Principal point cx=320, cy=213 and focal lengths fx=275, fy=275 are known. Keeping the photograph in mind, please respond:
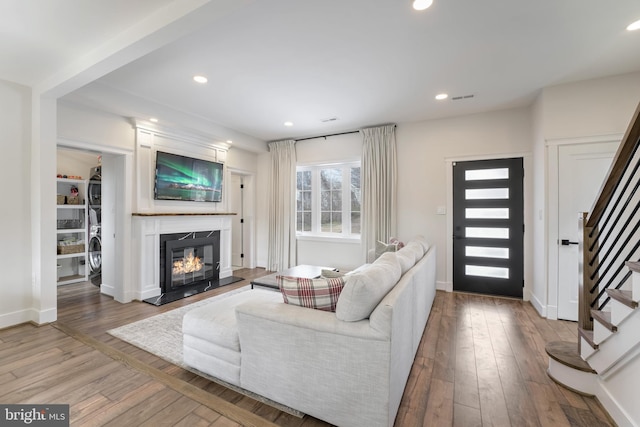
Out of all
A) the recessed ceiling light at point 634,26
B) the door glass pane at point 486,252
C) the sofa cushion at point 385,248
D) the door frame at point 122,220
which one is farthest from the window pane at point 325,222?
the recessed ceiling light at point 634,26

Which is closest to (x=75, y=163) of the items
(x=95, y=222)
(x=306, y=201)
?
(x=95, y=222)

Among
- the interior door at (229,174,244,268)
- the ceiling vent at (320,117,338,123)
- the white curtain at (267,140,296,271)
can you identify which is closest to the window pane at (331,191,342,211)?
the white curtain at (267,140,296,271)

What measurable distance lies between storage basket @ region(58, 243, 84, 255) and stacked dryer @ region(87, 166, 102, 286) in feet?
0.45

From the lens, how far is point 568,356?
2.08 metres

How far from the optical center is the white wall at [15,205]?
291 cm

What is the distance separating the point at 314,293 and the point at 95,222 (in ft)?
16.6

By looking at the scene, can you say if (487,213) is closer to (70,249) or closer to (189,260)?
(189,260)

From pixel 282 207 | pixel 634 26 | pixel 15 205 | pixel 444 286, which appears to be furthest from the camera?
pixel 282 207

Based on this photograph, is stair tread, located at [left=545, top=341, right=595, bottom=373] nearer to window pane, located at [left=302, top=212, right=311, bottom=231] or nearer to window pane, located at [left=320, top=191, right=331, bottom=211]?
window pane, located at [left=320, top=191, right=331, bottom=211]

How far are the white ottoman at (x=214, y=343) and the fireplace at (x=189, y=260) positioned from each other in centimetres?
239

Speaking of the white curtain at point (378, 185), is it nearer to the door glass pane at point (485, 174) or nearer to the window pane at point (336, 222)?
the window pane at point (336, 222)

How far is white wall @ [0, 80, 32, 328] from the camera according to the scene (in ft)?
9.56

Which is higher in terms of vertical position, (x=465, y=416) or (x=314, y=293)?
(x=314, y=293)

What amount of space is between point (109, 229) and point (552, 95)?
20.4ft
